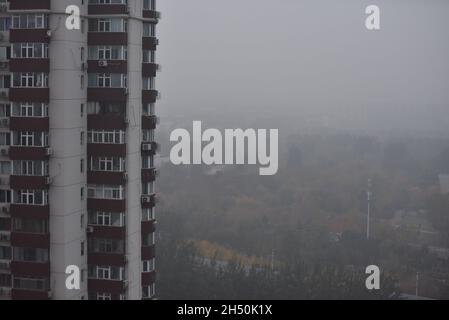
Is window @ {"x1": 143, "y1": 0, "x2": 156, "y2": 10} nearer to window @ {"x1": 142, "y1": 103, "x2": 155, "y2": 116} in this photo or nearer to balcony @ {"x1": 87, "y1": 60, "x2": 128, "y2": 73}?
balcony @ {"x1": 87, "y1": 60, "x2": 128, "y2": 73}

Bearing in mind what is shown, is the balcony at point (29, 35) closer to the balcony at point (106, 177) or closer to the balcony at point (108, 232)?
the balcony at point (106, 177)

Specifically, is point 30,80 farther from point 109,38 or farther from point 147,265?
point 147,265

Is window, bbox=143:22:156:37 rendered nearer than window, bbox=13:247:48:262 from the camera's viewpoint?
No

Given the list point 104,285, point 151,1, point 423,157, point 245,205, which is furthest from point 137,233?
point 423,157

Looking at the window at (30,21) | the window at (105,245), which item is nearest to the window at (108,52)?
the window at (30,21)

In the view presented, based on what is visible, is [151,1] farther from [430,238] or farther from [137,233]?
[430,238]

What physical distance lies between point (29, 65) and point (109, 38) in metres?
0.38

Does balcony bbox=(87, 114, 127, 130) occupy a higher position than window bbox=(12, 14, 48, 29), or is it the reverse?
window bbox=(12, 14, 48, 29)

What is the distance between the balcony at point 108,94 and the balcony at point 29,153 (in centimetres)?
34

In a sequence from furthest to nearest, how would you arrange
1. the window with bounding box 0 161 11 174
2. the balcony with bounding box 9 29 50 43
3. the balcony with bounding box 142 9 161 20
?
1. the balcony with bounding box 142 9 161 20
2. the window with bounding box 0 161 11 174
3. the balcony with bounding box 9 29 50 43

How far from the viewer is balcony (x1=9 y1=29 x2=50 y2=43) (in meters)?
2.97

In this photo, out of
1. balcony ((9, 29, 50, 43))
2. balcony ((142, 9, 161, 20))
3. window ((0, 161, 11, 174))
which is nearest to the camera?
balcony ((9, 29, 50, 43))

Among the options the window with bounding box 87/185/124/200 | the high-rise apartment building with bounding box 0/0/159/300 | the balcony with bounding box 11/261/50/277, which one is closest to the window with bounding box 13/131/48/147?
the high-rise apartment building with bounding box 0/0/159/300
